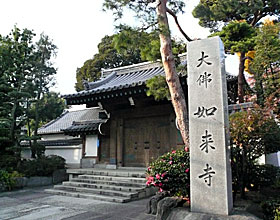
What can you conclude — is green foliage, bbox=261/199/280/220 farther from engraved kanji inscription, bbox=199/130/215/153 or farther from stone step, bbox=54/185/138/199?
stone step, bbox=54/185/138/199

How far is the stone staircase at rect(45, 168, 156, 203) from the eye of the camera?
20.4 ft

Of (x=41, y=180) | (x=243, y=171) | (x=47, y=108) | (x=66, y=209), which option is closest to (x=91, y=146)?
(x=41, y=180)

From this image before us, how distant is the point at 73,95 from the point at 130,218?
245 inches

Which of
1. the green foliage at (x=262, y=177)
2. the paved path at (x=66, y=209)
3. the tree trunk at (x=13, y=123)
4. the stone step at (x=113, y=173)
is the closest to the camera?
the paved path at (x=66, y=209)

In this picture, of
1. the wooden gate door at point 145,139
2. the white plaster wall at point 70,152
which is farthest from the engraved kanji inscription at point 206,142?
the white plaster wall at point 70,152

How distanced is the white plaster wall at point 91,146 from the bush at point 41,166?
1.42 m

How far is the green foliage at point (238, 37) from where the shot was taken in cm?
642

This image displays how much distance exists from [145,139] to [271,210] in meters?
6.28

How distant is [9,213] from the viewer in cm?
500

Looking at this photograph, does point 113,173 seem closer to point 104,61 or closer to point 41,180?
point 41,180

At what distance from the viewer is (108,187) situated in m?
6.82

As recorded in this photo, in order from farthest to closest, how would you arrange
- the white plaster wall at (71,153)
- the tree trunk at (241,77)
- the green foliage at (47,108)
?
the white plaster wall at (71,153) → the green foliage at (47,108) → the tree trunk at (241,77)

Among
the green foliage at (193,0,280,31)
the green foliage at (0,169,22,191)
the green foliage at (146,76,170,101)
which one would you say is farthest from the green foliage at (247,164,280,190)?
the green foliage at (0,169,22,191)

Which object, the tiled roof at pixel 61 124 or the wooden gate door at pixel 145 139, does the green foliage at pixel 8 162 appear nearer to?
the wooden gate door at pixel 145 139
